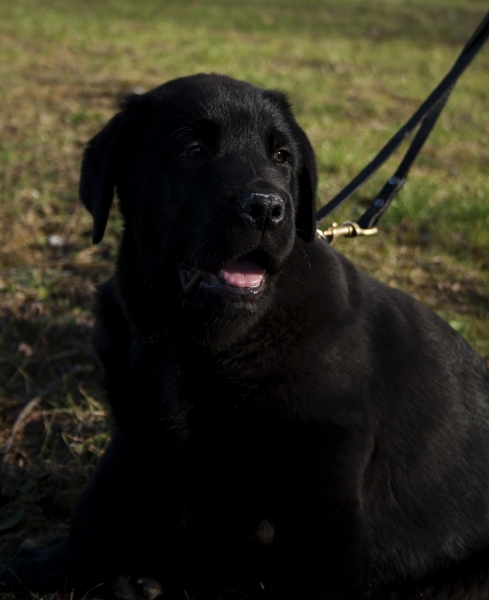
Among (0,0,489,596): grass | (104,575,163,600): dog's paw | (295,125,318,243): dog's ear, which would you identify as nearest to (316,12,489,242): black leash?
(295,125,318,243): dog's ear

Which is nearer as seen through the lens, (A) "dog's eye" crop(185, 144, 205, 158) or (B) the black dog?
(B) the black dog

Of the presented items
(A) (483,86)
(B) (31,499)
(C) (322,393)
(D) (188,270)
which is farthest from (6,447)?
(A) (483,86)

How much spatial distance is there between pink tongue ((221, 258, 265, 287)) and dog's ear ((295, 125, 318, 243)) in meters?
0.29

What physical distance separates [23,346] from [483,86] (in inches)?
337

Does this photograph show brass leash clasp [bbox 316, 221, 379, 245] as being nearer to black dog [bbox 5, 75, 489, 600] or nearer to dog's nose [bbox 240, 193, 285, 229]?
black dog [bbox 5, 75, 489, 600]

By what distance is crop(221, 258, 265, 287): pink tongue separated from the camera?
2.14m

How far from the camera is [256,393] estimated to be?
2.04 metres

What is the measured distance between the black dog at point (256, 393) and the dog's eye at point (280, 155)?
1 cm

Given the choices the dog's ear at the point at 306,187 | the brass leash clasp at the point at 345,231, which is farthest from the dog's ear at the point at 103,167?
the brass leash clasp at the point at 345,231

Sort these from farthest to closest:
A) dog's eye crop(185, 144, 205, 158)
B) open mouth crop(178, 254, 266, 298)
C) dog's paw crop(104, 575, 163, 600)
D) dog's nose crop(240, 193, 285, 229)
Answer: dog's paw crop(104, 575, 163, 600), dog's eye crop(185, 144, 205, 158), open mouth crop(178, 254, 266, 298), dog's nose crop(240, 193, 285, 229)

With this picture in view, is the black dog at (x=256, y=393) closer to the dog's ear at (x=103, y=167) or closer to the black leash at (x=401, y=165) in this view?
the dog's ear at (x=103, y=167)

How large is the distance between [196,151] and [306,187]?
1.49 ft

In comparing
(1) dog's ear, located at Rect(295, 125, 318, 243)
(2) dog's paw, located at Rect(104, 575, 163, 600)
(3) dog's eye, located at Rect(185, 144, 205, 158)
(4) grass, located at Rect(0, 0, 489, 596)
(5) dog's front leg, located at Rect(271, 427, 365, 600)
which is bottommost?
(4) grass, located at Rect(0, 0, 489, 596)

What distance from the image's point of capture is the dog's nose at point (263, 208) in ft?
6.52
